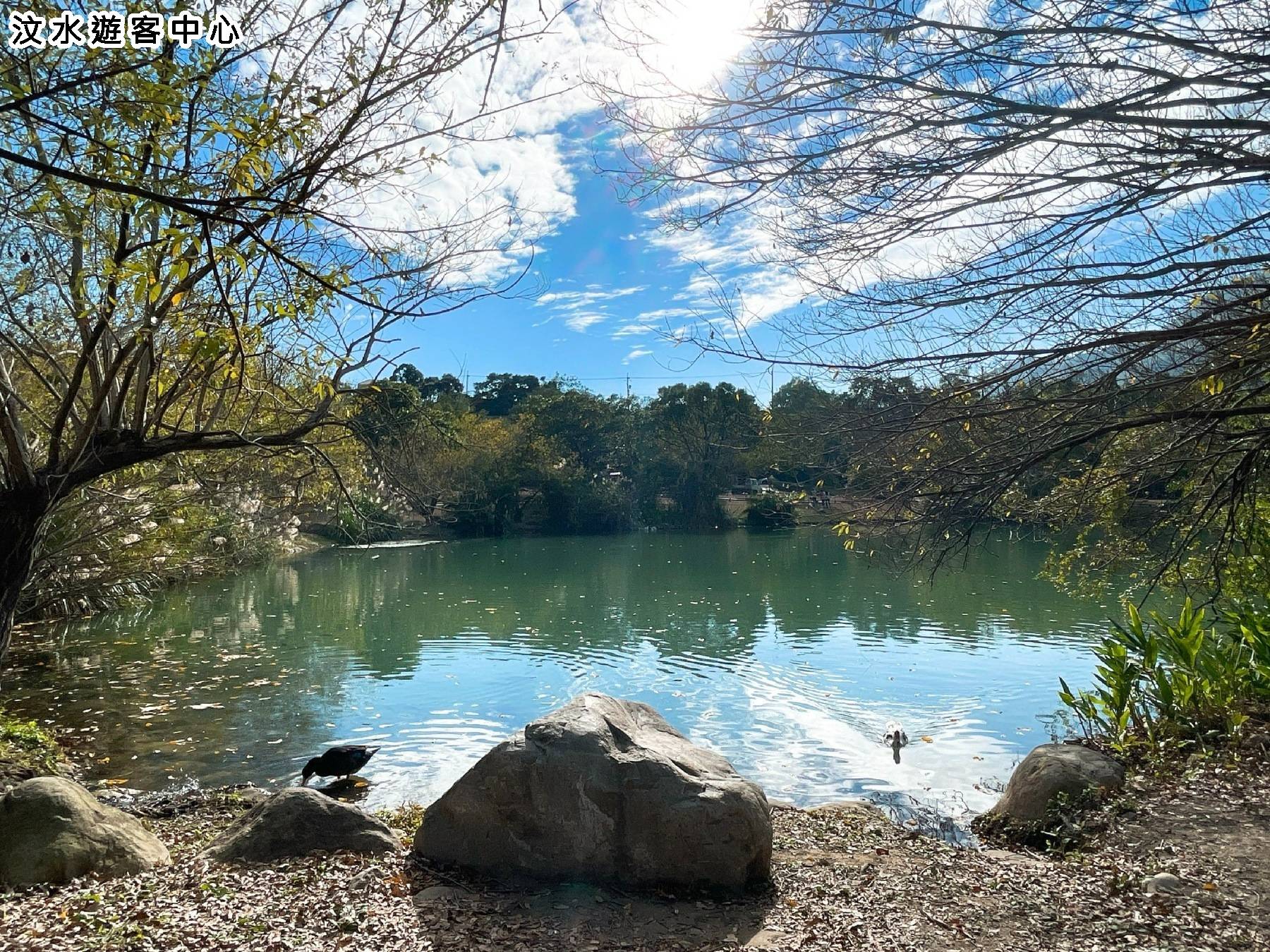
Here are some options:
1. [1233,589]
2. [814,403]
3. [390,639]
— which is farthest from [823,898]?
[390,639]

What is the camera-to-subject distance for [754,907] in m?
4.07

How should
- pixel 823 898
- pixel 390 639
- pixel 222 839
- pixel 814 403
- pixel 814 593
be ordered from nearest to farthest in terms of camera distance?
pixel 823 898 < pixel 222 839 < pixel 814 403 < pixel 390 639 < pixel 814 593

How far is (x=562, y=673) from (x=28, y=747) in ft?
21.3

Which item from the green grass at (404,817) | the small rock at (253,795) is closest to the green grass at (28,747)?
the small rock at (253,795)

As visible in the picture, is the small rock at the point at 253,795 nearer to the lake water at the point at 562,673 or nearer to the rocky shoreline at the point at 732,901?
the lake water at the point at 562,673

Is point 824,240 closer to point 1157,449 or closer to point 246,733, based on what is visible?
point 1157,449

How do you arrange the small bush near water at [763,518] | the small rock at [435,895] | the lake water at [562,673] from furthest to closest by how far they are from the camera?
the small bush near water at [763,518]
the lake water at [562,673]
the small rock at [435,895]

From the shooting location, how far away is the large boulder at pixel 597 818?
4.21 meters

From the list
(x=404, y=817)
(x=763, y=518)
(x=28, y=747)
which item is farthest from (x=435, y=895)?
(x=763, y=518)

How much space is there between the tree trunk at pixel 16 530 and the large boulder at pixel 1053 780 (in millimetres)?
6491

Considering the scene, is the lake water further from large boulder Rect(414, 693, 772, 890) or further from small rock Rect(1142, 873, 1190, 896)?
large boulder Rect(414, 693, 772, 890)

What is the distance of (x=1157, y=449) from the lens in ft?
18.9

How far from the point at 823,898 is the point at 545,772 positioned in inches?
58.3

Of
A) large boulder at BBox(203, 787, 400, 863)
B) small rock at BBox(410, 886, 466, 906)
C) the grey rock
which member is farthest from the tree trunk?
the grey rock
